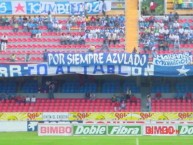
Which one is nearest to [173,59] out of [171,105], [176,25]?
[171,105]

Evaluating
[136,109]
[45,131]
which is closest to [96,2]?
[136,109]

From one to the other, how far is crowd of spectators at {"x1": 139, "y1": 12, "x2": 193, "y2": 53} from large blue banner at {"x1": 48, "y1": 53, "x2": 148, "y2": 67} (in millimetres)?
3446

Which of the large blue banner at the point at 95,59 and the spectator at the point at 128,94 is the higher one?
the large blue banner at the point at 95,59

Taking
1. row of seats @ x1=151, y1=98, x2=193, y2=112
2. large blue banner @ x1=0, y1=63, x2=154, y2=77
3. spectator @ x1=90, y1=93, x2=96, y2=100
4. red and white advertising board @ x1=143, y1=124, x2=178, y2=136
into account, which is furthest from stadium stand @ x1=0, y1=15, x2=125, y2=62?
red and white advertising board @ x1=143, y1=124, x2=178, y2=136

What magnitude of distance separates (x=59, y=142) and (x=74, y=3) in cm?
2089

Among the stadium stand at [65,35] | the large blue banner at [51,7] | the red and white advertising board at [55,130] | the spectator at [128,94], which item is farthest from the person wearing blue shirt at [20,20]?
the red and white advertising board at [55,130]

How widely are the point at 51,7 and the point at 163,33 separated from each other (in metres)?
9.36

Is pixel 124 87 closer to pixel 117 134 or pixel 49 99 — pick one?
pixel 49 99

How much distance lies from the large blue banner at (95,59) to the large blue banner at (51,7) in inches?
330

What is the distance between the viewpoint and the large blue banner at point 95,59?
42844mm

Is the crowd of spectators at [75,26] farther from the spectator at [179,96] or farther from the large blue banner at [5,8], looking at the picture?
the spectator at [179,96]

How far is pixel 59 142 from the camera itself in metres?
31.9

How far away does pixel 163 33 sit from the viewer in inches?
1868

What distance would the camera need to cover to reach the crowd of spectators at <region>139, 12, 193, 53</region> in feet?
153
